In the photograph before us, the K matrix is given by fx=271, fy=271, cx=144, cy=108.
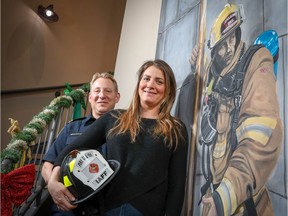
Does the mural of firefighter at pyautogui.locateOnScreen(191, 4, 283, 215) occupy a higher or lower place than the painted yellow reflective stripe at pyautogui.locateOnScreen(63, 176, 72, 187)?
higher

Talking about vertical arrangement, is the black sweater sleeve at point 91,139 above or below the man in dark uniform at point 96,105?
below

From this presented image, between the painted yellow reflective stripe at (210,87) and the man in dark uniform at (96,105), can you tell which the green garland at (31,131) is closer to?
the man in dark uniform at (96,105)

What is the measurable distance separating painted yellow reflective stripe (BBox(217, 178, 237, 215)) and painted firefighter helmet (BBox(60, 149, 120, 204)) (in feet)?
1.43

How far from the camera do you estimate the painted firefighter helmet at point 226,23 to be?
1.21m

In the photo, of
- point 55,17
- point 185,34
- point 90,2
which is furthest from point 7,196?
point 90,2

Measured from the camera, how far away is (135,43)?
99.3 inches

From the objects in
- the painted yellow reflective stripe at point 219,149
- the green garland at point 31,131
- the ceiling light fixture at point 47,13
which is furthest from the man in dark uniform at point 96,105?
the ceiling light fixture at point 47,13

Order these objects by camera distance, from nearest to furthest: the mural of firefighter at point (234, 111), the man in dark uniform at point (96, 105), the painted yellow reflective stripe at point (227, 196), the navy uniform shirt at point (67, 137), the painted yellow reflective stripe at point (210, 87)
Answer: the mural of firefighter at point (234, 111) → the painted yellow reflective stripe at point (227, 196) → the painted yellow reflective stripe at point (210, 87) → the navy uniform shirt at point (67, 137) → the man in dark uniform at point (96, 105)

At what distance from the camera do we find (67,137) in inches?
63.9

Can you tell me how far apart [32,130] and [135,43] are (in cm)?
125

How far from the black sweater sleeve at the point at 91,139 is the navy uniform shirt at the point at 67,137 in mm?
77

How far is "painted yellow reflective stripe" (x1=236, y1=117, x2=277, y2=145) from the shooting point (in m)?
0.94

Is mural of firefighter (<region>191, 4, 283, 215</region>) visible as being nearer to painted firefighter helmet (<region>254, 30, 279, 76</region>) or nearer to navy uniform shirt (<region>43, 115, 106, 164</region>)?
painted firefighter helmet (<region>254, 30, 279, 76</region>)

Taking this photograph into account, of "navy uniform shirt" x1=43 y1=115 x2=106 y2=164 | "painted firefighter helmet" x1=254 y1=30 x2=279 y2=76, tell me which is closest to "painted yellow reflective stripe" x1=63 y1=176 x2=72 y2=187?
"navy uniform shirt" x1=43 y1=115 x2=106 y2=164
